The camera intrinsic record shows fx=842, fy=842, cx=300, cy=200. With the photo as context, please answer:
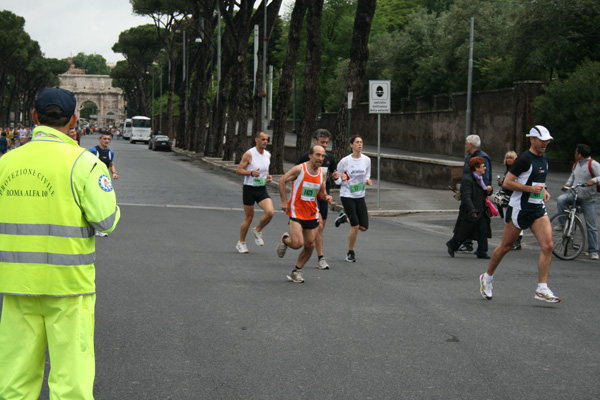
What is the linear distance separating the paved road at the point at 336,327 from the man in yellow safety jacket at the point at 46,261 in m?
1.37

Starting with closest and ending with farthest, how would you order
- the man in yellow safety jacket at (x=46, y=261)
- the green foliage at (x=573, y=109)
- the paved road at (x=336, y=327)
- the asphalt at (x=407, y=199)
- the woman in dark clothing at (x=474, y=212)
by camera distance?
1. the man in yellow safety jacket at (x=46, y=261)
2. the paved road at (x=336, y=327)
3. the woman in dark clothing at (x=474, y=212)
4. the asphalt at (x=407, y=199)
5. the green foliage at (x=573, y=109)

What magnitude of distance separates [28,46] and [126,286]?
79019mm

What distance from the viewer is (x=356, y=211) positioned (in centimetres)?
1159

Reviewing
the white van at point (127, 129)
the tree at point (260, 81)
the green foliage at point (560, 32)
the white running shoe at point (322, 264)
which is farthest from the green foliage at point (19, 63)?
the white running shoe at point (322, 264)

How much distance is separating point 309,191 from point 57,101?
18.9ft

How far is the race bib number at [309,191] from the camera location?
9492mm

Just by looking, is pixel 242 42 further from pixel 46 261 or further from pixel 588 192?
pixel 46 261

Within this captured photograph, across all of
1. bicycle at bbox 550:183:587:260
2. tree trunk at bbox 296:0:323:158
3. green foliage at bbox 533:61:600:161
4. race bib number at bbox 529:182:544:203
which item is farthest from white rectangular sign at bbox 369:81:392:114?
race bib number at bbox 529:182:544:203

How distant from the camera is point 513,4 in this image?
4238 centimetres

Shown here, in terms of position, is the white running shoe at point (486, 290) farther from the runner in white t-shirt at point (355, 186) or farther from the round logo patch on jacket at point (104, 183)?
the round logo patch on jacket at point (104, 183)

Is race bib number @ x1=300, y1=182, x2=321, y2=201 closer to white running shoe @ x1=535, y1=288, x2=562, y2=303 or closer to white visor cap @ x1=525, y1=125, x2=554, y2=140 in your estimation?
white visor cap @ x1=525, y1=125, x2=554, y2=140

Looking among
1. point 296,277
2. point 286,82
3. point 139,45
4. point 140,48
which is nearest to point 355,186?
point 296,277

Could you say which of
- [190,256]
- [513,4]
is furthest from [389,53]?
[190,256]

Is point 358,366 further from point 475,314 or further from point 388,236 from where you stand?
point 388,236
